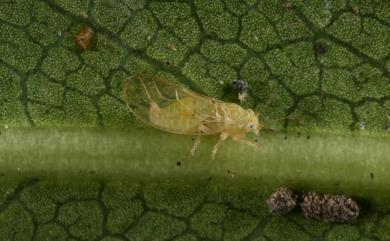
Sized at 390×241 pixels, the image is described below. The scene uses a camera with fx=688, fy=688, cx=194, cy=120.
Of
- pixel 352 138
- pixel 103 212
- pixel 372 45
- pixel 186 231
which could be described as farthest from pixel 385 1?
pixel 103 212

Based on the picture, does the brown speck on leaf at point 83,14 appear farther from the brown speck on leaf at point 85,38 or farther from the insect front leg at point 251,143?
the insect front leg at point 251,143

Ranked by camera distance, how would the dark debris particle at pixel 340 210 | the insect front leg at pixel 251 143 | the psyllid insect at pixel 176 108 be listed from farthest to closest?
1. the insect front leg at pixel 251 143
2. the psyllid insect at pixel 176 108
3. the dark debris particle at pixel 340 210

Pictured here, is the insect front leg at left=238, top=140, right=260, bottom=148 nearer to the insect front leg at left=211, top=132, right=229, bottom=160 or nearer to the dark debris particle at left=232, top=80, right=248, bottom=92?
the insect front leg at left=211, top=132, right=229, bottom=160

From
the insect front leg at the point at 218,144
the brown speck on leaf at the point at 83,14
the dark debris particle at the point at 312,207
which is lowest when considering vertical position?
the dark debris particle at the point at 312,207

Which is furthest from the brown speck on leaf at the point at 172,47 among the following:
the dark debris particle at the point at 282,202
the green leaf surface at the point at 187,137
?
the dark debris particle at the point at 282,202

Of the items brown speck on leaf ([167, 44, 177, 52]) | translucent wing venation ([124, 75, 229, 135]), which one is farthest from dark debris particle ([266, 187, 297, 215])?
brown speck on leaf ([167, 44, 177, 52])

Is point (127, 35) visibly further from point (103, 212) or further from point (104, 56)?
point (103, 212)

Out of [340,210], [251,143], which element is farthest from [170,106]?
[340,210]
